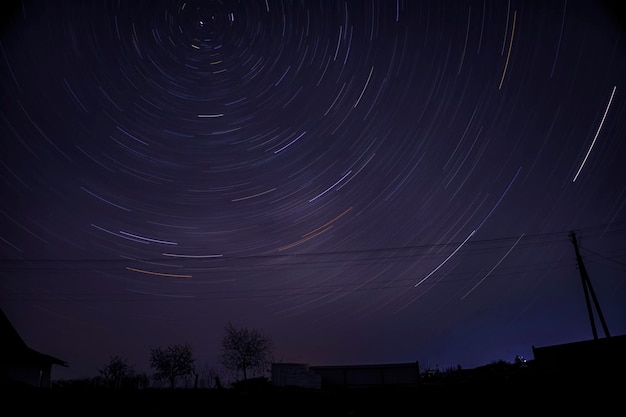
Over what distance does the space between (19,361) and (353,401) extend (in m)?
27.0

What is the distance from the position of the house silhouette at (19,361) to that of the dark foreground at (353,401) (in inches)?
670

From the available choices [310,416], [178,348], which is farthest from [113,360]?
[310,416]

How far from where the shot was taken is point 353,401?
15680 mm

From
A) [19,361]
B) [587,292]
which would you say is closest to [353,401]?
[587,292]

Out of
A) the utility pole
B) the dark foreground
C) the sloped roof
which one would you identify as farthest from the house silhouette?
the utility pole

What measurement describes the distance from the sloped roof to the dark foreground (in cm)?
1666

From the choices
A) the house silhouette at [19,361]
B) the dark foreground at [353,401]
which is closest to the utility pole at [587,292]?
the dark foreground at [353,401]

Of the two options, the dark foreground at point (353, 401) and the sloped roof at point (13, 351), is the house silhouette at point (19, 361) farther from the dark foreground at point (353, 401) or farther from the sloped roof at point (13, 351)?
the dark foreground at point (353, 401)

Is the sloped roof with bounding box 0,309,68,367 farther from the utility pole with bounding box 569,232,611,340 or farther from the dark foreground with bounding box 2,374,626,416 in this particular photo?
the utility pole with bounding box 569,232,611,340

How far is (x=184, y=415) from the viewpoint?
1281cm

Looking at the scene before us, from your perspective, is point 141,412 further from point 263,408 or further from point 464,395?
point 464,395

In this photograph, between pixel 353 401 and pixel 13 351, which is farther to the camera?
pixel 13 351

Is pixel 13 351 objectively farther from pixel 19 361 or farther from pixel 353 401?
pixel 353 401

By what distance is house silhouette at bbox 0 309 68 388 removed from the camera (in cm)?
2655
